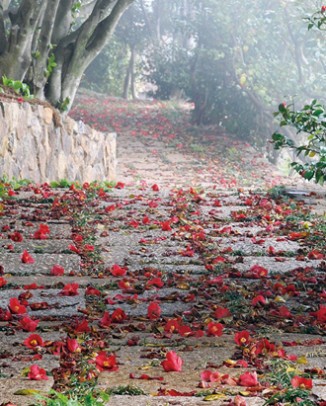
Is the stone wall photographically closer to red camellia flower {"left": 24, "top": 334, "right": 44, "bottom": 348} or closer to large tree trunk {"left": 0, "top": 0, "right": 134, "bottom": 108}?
large tree trunk {"left": 0, "top": 0, "right": 134, "bottom": 108}

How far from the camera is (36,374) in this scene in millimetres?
2768

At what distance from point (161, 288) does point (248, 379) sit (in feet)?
6.31

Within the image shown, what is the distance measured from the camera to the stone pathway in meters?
2.94

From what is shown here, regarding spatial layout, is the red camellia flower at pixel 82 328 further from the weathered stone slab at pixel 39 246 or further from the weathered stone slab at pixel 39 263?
the weathered stone slab at pixel 39 246

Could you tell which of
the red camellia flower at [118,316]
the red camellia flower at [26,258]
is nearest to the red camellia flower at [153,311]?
the red camellia flower at [118,316]

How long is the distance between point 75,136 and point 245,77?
8644mm

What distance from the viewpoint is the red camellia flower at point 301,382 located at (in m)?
2.53

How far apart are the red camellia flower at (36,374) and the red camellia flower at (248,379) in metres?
0.72

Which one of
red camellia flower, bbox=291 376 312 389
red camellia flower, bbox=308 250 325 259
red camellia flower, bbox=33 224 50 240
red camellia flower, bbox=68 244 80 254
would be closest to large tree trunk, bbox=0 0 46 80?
red camellia flower, bbox=33 224 50 240

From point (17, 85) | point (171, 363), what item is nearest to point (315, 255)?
point (171, 363)

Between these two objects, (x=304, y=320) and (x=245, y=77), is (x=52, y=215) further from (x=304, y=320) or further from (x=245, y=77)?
(x=245, y=77)

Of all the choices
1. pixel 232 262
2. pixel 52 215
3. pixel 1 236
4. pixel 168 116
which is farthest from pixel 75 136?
pixel 168 116

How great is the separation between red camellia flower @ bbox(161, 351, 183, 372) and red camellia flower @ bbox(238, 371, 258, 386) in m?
0.28

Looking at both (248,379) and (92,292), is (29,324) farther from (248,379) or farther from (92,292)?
(248,379)
